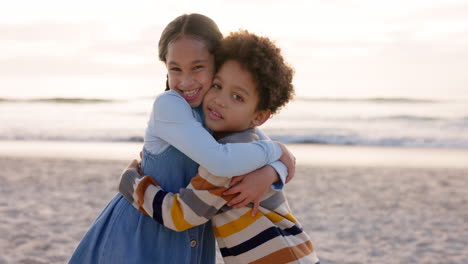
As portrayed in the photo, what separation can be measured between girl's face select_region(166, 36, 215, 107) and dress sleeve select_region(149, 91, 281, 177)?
0.14 meters

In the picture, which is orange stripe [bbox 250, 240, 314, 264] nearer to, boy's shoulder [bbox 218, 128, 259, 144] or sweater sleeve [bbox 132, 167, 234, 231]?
sweater sleeve [bbox 132, 167, 234, 231]

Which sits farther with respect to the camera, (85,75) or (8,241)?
(85,75)

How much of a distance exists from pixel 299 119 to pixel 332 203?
12.2 meters

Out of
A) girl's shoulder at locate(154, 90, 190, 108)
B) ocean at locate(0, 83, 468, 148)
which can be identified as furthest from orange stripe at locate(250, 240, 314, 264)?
ocean at locate(0, 83, 468, 148)

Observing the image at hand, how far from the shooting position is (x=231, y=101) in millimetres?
2305

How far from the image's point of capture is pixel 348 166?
1003cm

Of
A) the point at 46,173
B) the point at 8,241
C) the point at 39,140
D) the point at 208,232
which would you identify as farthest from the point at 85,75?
the point at 208,232

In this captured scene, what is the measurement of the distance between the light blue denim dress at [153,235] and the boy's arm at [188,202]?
11 cm

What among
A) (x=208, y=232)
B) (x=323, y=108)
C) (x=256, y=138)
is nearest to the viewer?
(x=256, y=138)

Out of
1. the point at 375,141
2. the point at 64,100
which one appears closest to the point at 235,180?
the point at 375,141

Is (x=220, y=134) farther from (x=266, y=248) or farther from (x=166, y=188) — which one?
(x=266, y=248)

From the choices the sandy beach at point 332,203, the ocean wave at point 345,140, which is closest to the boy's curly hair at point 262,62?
the sandy beach at point 332,203

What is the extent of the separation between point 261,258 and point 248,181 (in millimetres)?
307

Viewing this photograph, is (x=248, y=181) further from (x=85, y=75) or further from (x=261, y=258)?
(x=85, y=75)
